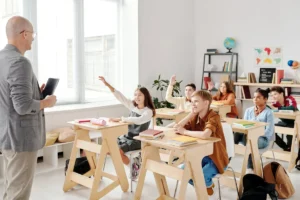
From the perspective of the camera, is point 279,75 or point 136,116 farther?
point 279,75

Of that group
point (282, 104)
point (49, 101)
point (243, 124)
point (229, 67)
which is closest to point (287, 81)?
point (282, 104)

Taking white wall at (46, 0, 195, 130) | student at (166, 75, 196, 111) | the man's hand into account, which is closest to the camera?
the man's hand

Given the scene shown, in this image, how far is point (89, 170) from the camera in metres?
3.81

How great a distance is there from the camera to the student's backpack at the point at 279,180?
335 centimetres

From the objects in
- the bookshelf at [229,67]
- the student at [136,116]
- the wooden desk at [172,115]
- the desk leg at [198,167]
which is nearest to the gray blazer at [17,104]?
the desk leg at [198,167]

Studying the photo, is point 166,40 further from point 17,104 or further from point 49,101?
point 17,104

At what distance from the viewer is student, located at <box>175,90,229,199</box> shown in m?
2.91

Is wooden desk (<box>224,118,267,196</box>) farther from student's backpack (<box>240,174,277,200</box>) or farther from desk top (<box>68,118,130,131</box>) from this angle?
desk top (<box>68,118,130,131</box>)

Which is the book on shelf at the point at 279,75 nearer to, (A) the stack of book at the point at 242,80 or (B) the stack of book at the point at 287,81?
(B) the stack of book at the point at 287,81

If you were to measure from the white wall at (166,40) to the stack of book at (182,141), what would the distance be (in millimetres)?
3231

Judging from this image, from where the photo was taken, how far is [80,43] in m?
5.46

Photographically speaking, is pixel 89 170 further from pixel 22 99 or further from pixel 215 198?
pixel 22 99

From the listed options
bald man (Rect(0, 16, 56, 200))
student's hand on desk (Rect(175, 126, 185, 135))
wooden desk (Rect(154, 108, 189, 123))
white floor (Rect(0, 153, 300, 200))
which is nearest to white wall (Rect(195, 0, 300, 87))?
wooden desk (Rect(154, 108, 189, 123))

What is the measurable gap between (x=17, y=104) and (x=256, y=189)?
2096mm
